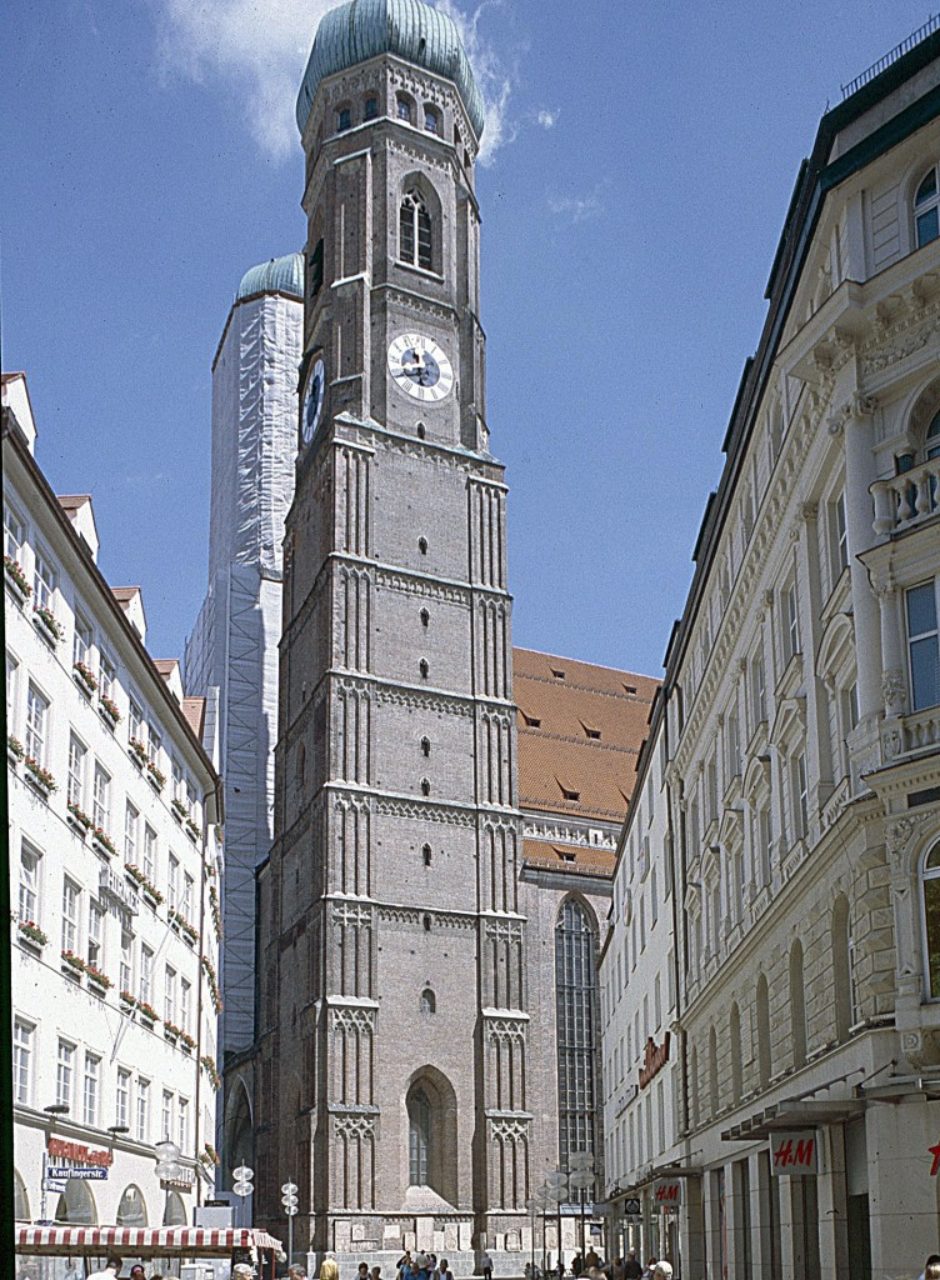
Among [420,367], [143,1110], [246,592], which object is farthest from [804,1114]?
[246,592]

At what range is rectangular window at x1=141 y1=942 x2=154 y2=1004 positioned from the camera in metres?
34.8

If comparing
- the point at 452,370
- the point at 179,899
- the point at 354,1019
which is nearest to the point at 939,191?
the point at 179,899

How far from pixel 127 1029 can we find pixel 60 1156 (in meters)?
6.00

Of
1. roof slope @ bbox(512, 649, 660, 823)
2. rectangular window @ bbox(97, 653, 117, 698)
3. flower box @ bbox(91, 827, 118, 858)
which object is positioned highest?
roof slope @ bbox(512, 649, 660, 823)

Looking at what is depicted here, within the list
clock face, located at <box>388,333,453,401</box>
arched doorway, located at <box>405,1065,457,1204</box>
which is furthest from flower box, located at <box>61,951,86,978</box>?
clock face, located at <box>388,333,453,401</box>

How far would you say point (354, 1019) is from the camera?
203ft

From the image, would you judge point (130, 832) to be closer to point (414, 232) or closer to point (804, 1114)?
point (804, 1114)

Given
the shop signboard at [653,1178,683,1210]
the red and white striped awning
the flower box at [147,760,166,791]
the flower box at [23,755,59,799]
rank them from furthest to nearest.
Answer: the flower box at [147,760,166,791], the shop signboard at [653,1178,683,1210], the flower box at [23,755,59,799], the red and white striped awning

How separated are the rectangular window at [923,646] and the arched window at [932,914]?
1.55 metres

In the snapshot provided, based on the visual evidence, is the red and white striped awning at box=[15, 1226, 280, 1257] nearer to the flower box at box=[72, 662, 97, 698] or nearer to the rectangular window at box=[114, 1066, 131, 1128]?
the flower box at box=[72, 662, 97, 698]

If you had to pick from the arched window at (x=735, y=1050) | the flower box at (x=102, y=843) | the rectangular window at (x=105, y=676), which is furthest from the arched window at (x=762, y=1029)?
the rectangular window at (x=105, y=676)

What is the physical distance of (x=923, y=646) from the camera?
1705 cm

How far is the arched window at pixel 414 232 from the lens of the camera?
2970 inches

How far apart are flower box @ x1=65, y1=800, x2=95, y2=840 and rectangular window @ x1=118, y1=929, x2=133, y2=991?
14.6 feet
